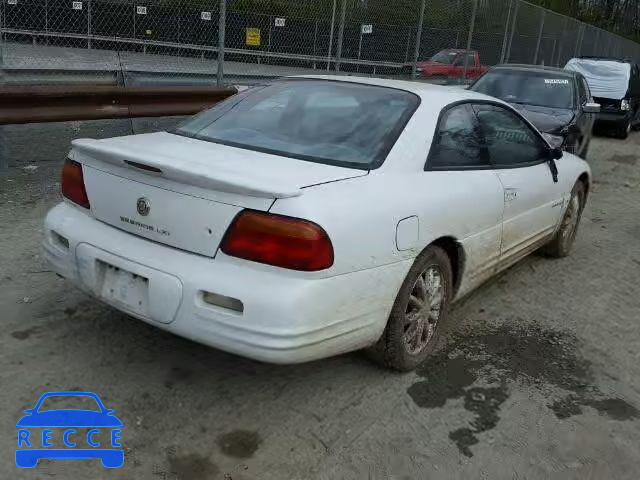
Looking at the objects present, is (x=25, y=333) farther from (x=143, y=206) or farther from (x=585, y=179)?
(x=585, y=179)

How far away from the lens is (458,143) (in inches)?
151

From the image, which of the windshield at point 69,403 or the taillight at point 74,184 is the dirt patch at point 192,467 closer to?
the windshield at point 69,403

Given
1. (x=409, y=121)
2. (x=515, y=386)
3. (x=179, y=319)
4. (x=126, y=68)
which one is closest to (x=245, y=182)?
(x=179, y=319)

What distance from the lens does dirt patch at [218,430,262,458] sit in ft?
9.02

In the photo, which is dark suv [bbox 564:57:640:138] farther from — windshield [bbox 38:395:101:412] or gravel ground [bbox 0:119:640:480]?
windshield [bbox 38:395:101:412]

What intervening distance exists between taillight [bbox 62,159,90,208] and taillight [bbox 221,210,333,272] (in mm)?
986

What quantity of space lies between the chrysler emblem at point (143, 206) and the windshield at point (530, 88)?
7531 millimetres

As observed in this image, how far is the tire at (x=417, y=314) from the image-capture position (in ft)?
10.7

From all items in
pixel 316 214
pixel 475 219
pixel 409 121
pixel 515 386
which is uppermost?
pixel 409 121

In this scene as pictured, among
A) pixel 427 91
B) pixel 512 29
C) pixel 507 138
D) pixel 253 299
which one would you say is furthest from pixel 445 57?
pixel 253 299

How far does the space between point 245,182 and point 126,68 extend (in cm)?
619

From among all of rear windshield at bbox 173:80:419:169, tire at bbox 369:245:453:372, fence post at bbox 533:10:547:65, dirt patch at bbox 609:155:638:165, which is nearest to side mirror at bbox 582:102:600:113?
dirt patch at bbox 609:155:638:165

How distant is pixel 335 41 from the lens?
11016 mm

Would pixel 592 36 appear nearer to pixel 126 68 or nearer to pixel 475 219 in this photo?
pixel 126 68
